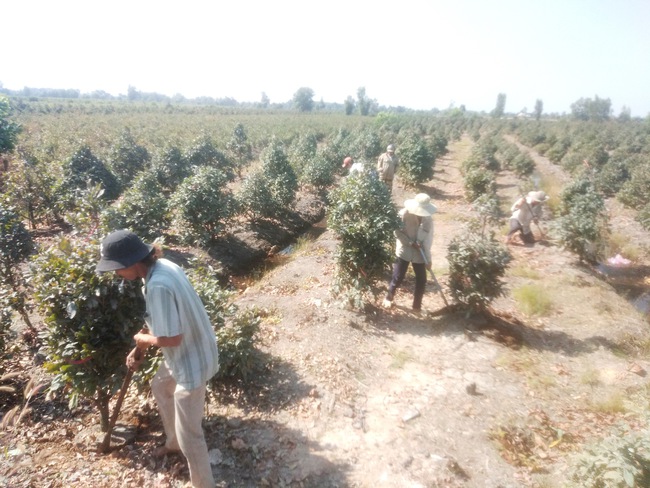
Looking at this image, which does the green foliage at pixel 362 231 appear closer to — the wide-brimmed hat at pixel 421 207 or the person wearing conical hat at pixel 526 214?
the wide-brimmed hat at pixel 421 207

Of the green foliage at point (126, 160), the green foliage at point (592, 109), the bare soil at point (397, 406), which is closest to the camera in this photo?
the bare soil at point (397, 406)

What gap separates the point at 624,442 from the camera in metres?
3.08

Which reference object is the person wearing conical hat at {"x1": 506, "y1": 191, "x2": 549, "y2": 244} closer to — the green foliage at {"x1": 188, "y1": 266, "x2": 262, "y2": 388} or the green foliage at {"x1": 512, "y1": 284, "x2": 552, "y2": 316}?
the green foliage at {"x1": 512, "y1": 284, "x2": 552, "y2": 316}

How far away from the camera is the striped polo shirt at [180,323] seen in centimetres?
292

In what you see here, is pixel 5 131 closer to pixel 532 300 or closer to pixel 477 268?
pixel 477 268

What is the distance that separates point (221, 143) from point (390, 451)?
2815 centimetres

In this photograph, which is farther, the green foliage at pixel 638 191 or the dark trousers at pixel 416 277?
the green foliage at pixel 638 191

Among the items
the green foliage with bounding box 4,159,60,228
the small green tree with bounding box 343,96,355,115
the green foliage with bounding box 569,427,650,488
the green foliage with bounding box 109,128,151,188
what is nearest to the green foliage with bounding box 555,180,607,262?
the green foliage with bounding box 569,427,650,488

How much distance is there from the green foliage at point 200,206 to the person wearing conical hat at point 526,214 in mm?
9347

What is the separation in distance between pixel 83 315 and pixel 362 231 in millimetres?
4581

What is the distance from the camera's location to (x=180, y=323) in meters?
3.01

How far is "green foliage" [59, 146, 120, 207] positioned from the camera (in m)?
13.4

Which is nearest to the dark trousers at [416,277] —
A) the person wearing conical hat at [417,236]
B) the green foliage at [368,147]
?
the person wearing conical hat at [417,236]

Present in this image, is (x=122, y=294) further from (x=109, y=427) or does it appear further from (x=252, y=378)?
(x=252, y=378)
